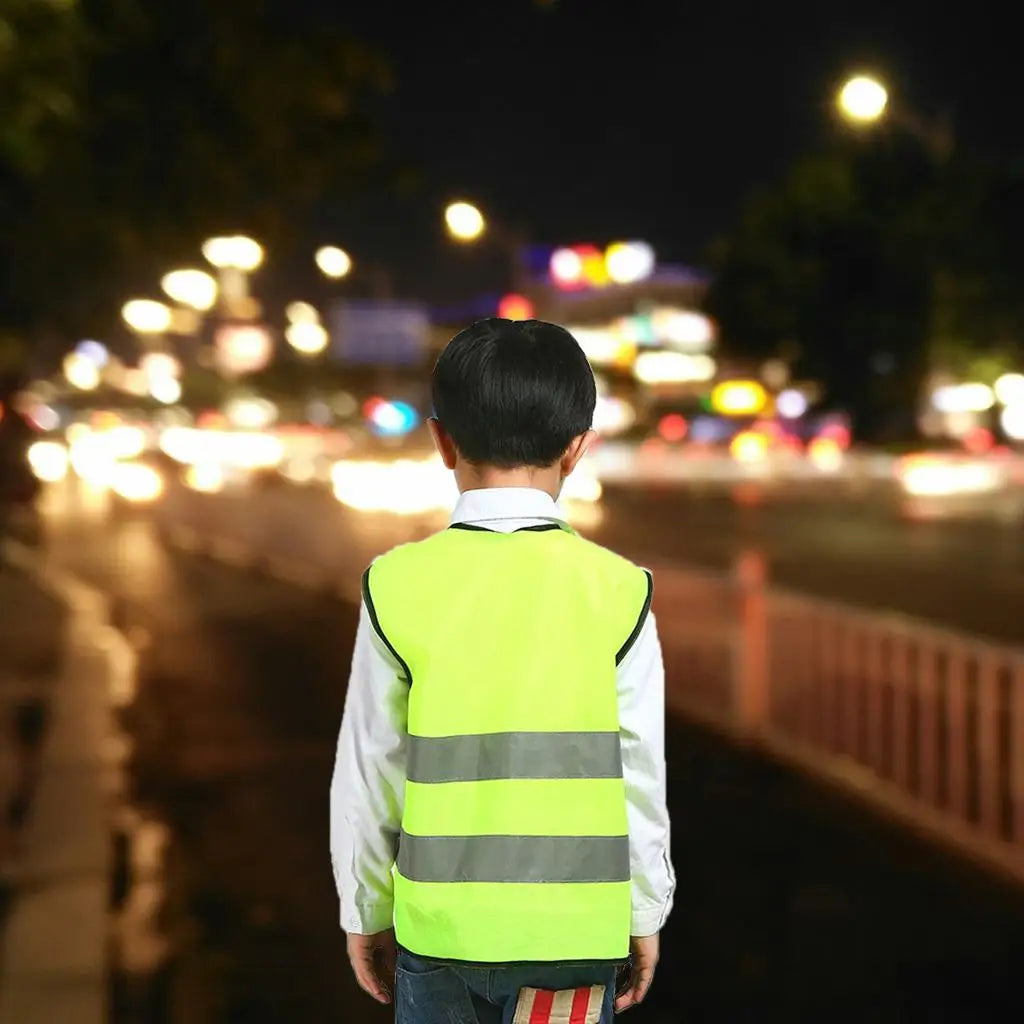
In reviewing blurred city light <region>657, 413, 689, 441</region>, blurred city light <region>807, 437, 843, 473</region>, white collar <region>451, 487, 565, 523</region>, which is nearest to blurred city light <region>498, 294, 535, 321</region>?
white collar <region>451, 487, 565, 523</region>

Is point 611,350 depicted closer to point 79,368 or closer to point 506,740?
point 79,368

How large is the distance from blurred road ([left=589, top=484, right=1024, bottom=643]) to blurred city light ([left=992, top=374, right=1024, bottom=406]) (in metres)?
27.3

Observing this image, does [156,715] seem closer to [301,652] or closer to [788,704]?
[301,652]

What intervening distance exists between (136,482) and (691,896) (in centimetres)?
1944

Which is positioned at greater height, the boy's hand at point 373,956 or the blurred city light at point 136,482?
the blurred city light at point 136,482

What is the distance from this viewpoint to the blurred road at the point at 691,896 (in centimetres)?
467

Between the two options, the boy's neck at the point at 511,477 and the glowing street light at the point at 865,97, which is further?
the glowing street light at the point at 865,97

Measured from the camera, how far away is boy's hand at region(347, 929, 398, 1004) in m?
2.33

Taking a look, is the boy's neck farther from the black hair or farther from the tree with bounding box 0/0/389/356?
the tree with bounding box 0/0/389/356

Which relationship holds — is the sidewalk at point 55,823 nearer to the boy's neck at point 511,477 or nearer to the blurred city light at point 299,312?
the boy's neck at point 511,477

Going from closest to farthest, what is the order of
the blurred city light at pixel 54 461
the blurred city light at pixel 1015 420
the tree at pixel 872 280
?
1. the blurred city light at pixel 54 461
2. the tree at pixel 872 280
3. the blurred city light at pixel 1015 420

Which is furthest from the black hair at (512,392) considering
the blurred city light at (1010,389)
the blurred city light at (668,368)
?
the blurred city light at (668,368)

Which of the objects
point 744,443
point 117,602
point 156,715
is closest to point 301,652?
point 156,715

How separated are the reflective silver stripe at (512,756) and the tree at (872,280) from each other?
42.2m
